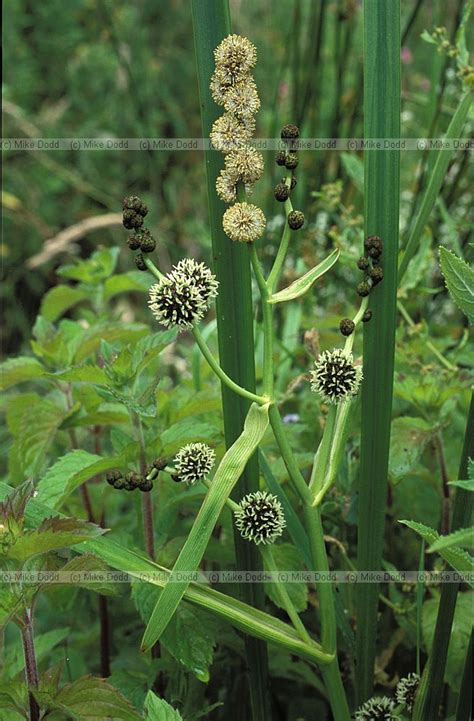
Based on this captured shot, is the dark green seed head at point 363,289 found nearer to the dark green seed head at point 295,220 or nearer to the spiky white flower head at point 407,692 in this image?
the dark green seed head at point 295,220

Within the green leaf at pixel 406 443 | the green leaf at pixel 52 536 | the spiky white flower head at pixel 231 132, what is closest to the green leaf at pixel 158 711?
the green leaf at pixel 52 536

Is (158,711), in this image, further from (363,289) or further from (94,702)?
(363,289)

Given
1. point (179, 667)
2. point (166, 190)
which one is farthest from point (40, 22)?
point (179, 667)

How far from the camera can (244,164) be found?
0.75 meters

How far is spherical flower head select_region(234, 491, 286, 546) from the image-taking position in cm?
81

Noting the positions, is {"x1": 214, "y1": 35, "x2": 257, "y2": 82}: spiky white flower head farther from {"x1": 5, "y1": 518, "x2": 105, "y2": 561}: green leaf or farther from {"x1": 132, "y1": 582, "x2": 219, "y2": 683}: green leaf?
{"x1": 132, "y1": 582, "x2": 219, "y2": 683}: green leaf

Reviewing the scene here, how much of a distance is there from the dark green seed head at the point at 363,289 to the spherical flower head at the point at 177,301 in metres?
0.16

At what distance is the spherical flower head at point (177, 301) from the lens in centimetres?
74

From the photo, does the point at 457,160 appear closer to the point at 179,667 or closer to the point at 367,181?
the point at 367,181

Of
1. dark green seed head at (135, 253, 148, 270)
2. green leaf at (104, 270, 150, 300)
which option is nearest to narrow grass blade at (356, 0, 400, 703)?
dark green seed head at (135, 253, 148, 270)

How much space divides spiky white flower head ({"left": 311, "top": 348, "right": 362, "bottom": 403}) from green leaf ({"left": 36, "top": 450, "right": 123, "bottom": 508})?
0.26 metres

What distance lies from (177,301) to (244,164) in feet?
0.43

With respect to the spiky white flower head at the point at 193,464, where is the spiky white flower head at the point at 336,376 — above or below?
above

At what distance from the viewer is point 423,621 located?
A: 104cm
